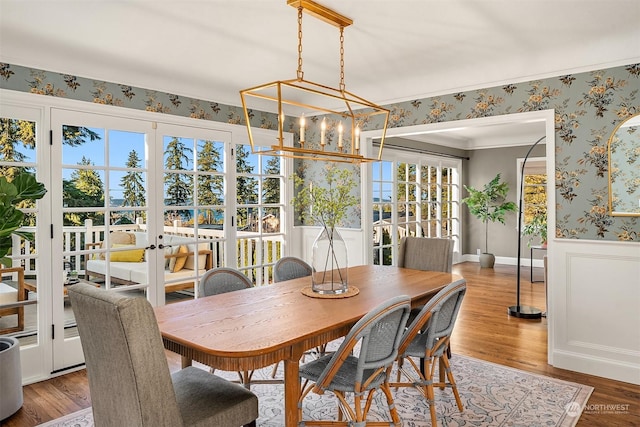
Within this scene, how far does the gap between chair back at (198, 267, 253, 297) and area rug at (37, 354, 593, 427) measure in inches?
30.0

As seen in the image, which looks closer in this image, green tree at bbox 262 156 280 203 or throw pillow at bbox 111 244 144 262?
throw pillow at bbox 111 244 144 262

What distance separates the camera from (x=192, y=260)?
4258mm

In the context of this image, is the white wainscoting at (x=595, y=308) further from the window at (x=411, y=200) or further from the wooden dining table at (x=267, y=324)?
the window at (x=411, y=200)

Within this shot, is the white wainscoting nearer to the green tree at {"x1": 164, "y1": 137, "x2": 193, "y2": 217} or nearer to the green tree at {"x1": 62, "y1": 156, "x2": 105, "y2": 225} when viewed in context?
the green tree at {"x1": 164, "y1": 137, "x2": 193, "y2": 217}

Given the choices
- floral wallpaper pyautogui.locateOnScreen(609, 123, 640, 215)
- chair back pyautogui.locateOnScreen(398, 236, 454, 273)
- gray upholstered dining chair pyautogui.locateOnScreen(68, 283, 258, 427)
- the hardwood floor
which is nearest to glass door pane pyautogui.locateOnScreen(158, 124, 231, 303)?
the hardwood floor

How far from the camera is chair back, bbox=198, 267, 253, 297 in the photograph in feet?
9.51

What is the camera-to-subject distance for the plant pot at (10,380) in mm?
2709

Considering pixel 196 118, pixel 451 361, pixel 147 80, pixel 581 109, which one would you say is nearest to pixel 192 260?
pixel 196 118

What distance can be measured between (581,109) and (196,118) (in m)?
3.33

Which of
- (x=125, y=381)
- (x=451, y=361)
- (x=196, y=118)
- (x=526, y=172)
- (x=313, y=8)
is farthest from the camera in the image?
(x=526, y=172)

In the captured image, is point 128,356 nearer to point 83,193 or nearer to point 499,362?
point 83,193

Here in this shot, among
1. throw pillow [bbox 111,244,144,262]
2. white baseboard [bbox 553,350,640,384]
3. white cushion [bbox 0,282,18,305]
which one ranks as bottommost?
white baseboard [bbox 553,350,640,384]

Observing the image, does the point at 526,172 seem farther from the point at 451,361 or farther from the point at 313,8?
the point at 313,8

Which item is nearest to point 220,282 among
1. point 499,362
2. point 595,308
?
point 499,362
